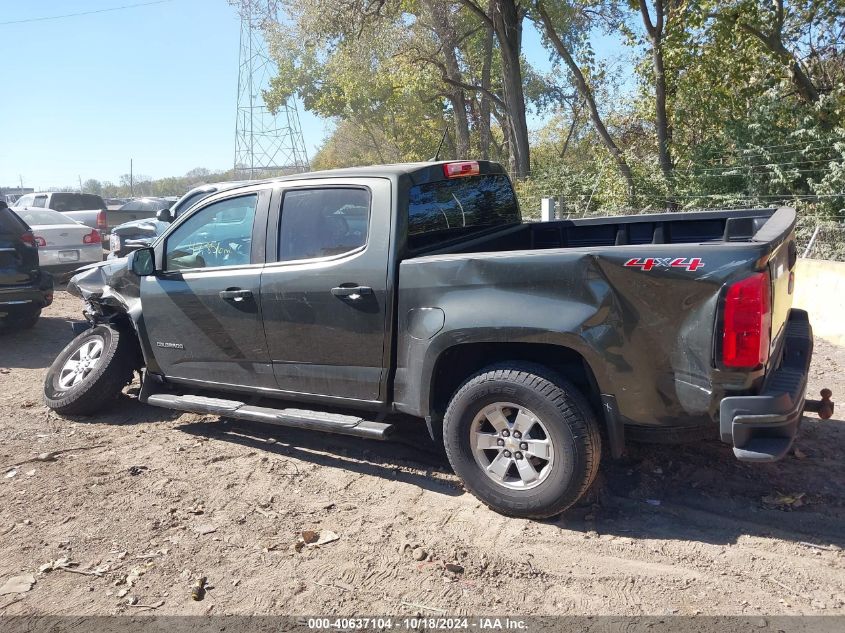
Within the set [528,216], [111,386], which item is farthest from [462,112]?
[111,386]

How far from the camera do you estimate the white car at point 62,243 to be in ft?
38.4

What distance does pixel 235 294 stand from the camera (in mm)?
4668

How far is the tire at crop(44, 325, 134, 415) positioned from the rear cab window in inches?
114

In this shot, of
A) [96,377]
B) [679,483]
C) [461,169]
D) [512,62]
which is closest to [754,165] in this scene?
[512,62]

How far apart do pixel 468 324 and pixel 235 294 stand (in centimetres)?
177

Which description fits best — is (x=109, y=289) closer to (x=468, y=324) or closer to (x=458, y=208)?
(x=458, y=208)

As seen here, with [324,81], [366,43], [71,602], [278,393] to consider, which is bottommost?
[71,602]

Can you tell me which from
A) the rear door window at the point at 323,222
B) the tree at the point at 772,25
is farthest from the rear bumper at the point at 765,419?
the tree at the point at 772,25

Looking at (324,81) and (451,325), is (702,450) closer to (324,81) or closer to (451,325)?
(451,325)

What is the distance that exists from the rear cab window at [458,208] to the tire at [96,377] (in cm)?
289

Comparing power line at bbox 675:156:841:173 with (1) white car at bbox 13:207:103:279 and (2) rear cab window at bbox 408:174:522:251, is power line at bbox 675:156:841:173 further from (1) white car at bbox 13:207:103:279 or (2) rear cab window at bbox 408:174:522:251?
(1) white car at bbox 13:207:103:279

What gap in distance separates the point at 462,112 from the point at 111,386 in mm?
25534

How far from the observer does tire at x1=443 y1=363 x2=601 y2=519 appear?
3.52 metres

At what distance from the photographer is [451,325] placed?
3.80 meters
